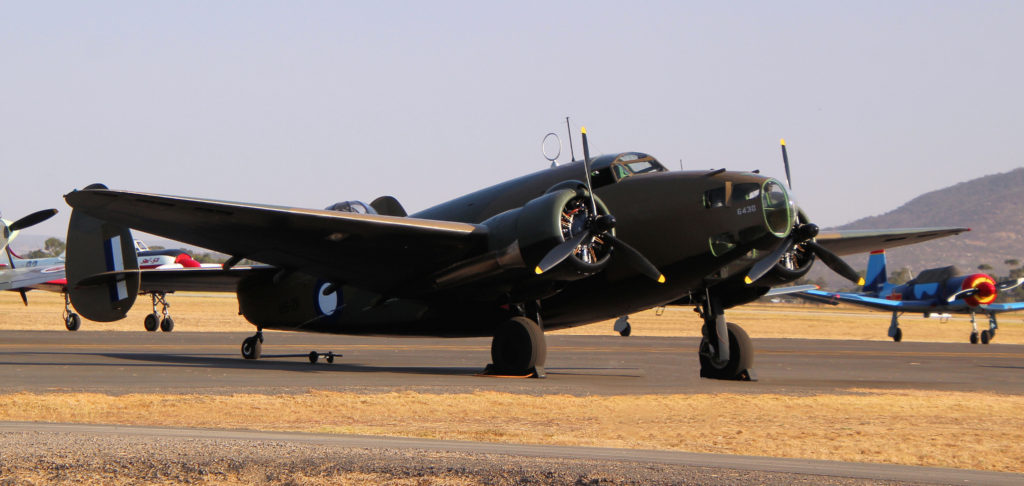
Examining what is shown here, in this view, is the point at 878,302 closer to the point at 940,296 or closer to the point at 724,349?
the point at 940,296

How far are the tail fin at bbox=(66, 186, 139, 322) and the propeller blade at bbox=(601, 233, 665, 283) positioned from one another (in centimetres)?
1170

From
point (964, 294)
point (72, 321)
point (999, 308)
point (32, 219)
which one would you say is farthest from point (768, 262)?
point (999, 308)

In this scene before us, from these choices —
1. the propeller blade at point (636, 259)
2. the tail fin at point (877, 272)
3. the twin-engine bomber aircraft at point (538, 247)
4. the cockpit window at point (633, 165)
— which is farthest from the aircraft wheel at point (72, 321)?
the tail fin at point (877, 272)

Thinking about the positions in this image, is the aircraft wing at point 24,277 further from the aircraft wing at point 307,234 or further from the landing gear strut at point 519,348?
the landing gear strut at point 519,348

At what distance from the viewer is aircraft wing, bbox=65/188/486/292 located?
630 inches

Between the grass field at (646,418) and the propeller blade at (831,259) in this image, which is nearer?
the grass field at (646,418)

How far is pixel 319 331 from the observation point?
22328 millimetres

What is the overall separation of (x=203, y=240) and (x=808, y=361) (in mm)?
18906

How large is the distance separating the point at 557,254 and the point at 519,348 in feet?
8.27

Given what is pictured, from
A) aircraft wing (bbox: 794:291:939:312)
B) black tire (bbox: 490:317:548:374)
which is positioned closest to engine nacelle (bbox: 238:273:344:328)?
black tire (bbox: 490:317:548:374)

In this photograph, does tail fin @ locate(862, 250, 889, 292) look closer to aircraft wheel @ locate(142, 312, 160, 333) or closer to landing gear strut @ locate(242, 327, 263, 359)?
aircraft wheel @ locate(142, 312, 160, 333)

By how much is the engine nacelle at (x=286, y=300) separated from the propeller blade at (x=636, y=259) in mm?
7378

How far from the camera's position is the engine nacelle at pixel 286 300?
2217 centimetres

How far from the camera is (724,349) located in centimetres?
1953
